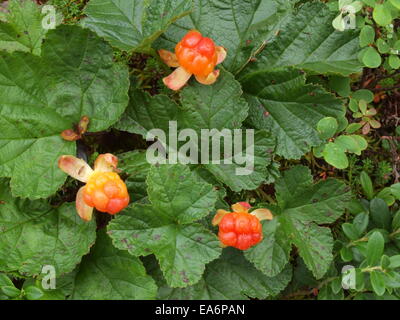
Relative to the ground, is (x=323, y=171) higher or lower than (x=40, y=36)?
lower

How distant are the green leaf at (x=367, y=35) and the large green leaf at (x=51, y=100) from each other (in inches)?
29.2

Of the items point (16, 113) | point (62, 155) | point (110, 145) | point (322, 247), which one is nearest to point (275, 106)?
point (322, 247)

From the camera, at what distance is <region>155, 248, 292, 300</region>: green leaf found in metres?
1.56

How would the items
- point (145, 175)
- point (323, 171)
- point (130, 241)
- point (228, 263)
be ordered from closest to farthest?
point (130, 241) < point (145, 175) < point (228, 263) < point (323, 171)

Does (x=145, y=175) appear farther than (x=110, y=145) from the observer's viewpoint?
No

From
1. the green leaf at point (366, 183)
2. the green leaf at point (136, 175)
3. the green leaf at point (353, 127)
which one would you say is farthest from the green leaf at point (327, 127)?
the green leaf at point (136, 175)

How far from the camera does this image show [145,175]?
148 centimetres

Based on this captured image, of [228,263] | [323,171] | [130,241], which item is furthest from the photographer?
[323,171]

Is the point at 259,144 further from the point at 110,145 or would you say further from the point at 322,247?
the point at 110,145

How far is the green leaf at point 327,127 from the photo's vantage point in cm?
148

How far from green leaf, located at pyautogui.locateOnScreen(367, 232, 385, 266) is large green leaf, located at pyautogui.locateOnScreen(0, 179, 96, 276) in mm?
842

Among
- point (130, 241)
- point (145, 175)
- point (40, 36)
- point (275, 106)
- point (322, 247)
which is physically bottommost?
point (322, 247)
